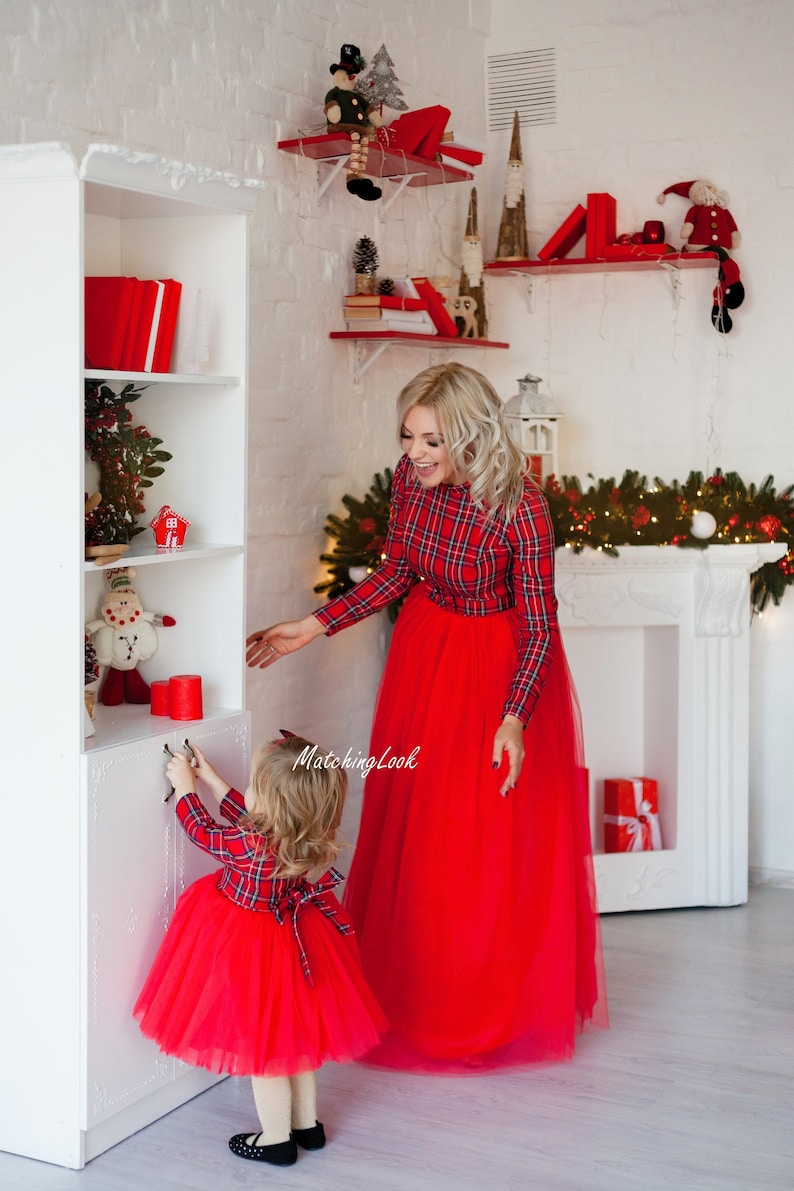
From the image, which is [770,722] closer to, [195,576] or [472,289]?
[472,289]

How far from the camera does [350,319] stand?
3768 mm

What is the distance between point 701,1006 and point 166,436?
1916 mm

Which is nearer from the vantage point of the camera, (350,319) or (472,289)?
(350,319)

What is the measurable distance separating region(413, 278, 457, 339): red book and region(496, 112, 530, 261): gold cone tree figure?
0.51m

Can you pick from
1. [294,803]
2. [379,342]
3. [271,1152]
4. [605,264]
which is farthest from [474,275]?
[271,1152]

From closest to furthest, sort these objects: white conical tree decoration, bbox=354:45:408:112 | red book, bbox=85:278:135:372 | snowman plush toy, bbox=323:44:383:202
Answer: red book, bbox=85:278:135:372 < snowman plush toy, bbox=323:44:383:202 < white conical tree decoration, bbox=354:45:408:112

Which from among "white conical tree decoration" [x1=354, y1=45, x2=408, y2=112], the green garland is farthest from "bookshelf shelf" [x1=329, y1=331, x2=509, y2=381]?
"white conical tree decoration" [x1=354, y1=45, x2=408, y2=112]

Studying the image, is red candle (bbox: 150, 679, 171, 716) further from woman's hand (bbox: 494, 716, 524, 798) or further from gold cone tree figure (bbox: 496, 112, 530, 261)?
gold cone tree figure (bbox: 496, 112, 530, 261)

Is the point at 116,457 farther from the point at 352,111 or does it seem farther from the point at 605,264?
the point at 605,264

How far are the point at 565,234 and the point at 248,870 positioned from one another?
257cm

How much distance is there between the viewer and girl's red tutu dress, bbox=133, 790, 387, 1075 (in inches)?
97.2

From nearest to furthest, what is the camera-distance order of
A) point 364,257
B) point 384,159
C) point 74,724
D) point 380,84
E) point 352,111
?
point 74,724 < point 352,111 < point 380,84 < point 384,159 < point 364,257

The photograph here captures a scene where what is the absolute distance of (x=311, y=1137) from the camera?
101 inches

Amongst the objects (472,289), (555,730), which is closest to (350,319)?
(472,289)
